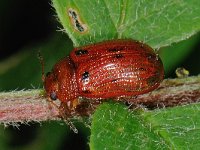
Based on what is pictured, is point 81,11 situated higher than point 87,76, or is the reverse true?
point 81,11

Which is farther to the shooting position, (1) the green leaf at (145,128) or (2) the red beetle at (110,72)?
(2) the red beetle at (110,72)

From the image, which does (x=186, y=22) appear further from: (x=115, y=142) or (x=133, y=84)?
(x=115, y=142)

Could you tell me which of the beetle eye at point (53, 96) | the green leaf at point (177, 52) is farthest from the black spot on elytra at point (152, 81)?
the green leaf at point (177, 52)

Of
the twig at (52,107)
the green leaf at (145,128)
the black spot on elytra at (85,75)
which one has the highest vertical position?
the black spot on elytra at (85,75)

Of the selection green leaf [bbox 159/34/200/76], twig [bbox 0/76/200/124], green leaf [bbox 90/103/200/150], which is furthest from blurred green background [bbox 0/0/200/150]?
green leaf [bbox 90/103/200/150]

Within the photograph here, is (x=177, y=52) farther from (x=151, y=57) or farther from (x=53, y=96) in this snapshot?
(x=53, y=96)

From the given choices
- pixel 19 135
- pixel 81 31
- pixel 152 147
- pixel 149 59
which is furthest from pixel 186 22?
pixel 19 135

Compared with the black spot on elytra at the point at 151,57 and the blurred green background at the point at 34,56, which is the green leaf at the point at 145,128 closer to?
the black spot on elytra at the point at 151,57
